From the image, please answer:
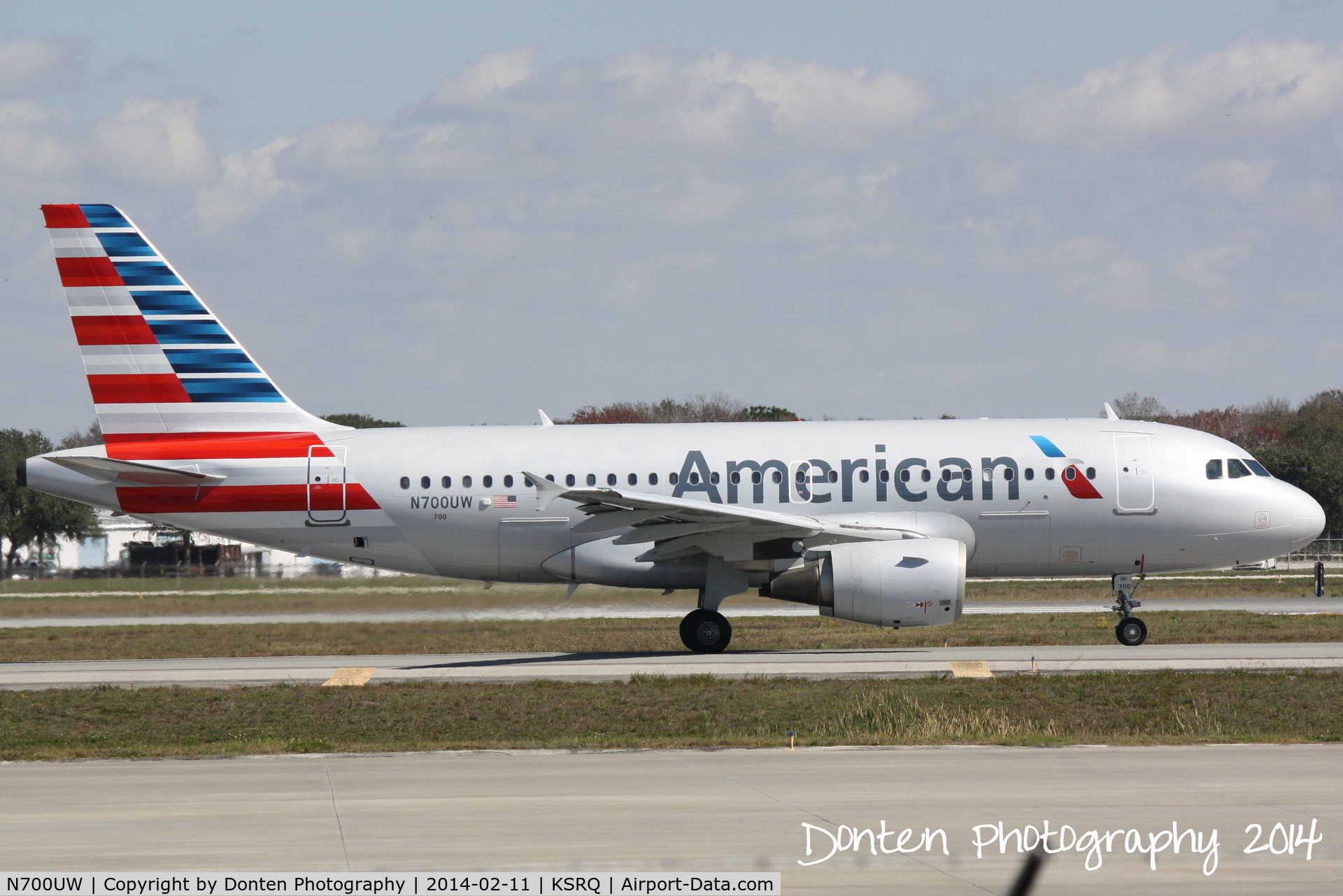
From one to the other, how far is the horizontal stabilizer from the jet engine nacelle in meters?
11.6

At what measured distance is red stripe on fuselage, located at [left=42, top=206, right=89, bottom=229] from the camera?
27375mm

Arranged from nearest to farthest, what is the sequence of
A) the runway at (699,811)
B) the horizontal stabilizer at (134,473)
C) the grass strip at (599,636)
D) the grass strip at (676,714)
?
the runway at (699,811) → the grass strip at (676,714) → the horizontal stabilizer at (134,473) → the grass strip at (599,636)

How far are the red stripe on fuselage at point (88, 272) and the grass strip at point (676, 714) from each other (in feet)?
30.4

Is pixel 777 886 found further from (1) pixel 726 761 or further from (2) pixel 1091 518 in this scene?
(2) pixel 1091 518

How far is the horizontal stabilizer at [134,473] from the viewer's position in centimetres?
2588

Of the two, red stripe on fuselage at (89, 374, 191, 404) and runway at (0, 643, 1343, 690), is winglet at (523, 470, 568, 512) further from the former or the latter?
red stripe on fuselage at (89, 374, 191, 404)

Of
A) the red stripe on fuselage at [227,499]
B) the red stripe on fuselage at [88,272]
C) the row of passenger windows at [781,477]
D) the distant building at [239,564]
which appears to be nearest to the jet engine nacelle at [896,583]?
the row of passenger windows at [781,477]

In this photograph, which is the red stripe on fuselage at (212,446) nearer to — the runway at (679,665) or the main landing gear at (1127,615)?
the runway at (679,665)

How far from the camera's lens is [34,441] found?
289 feet

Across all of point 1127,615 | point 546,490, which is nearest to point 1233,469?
point 1127,615

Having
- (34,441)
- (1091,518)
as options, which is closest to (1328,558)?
(1091,518)

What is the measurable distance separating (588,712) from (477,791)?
19.7 ft

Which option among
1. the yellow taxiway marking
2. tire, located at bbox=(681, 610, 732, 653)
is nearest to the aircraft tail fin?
the yellow taxiway marking

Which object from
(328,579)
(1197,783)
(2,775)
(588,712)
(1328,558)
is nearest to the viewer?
(1197,783)
